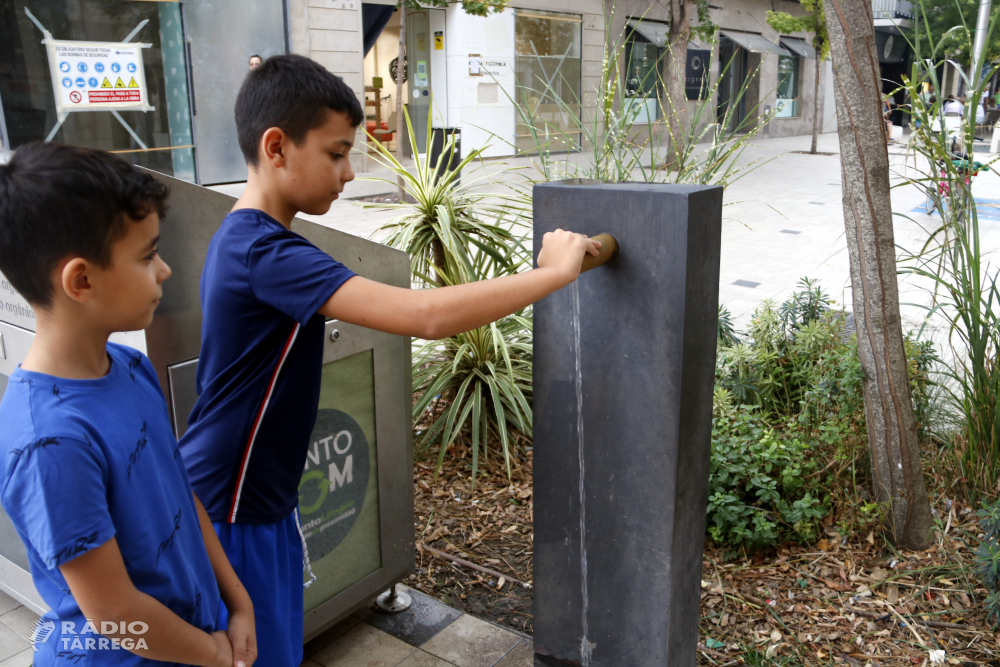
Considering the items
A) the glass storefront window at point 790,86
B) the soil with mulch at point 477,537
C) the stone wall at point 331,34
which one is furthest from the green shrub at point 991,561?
the glass storefront window at point 790,86

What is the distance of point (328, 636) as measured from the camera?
262 centimetres

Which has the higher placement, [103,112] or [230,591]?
[103,112]

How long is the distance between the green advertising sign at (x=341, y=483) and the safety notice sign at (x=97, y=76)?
10354 millimetres

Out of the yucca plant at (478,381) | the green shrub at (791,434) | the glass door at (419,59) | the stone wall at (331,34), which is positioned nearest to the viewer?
the green shrub at (791,434)

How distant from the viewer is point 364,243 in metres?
2.35

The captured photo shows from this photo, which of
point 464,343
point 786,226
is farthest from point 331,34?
point 464,343

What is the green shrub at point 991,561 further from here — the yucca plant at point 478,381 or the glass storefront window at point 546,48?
the glass storefront window at point 546,48

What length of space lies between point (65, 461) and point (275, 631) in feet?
2.48

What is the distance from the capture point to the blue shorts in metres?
1.61

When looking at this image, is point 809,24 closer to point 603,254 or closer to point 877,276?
point 877,276

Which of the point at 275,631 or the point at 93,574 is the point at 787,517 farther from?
the point at 93,574

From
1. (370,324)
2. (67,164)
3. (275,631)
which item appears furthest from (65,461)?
(275,631)

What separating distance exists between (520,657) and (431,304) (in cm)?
152

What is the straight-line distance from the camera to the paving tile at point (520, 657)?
96.6 inches
